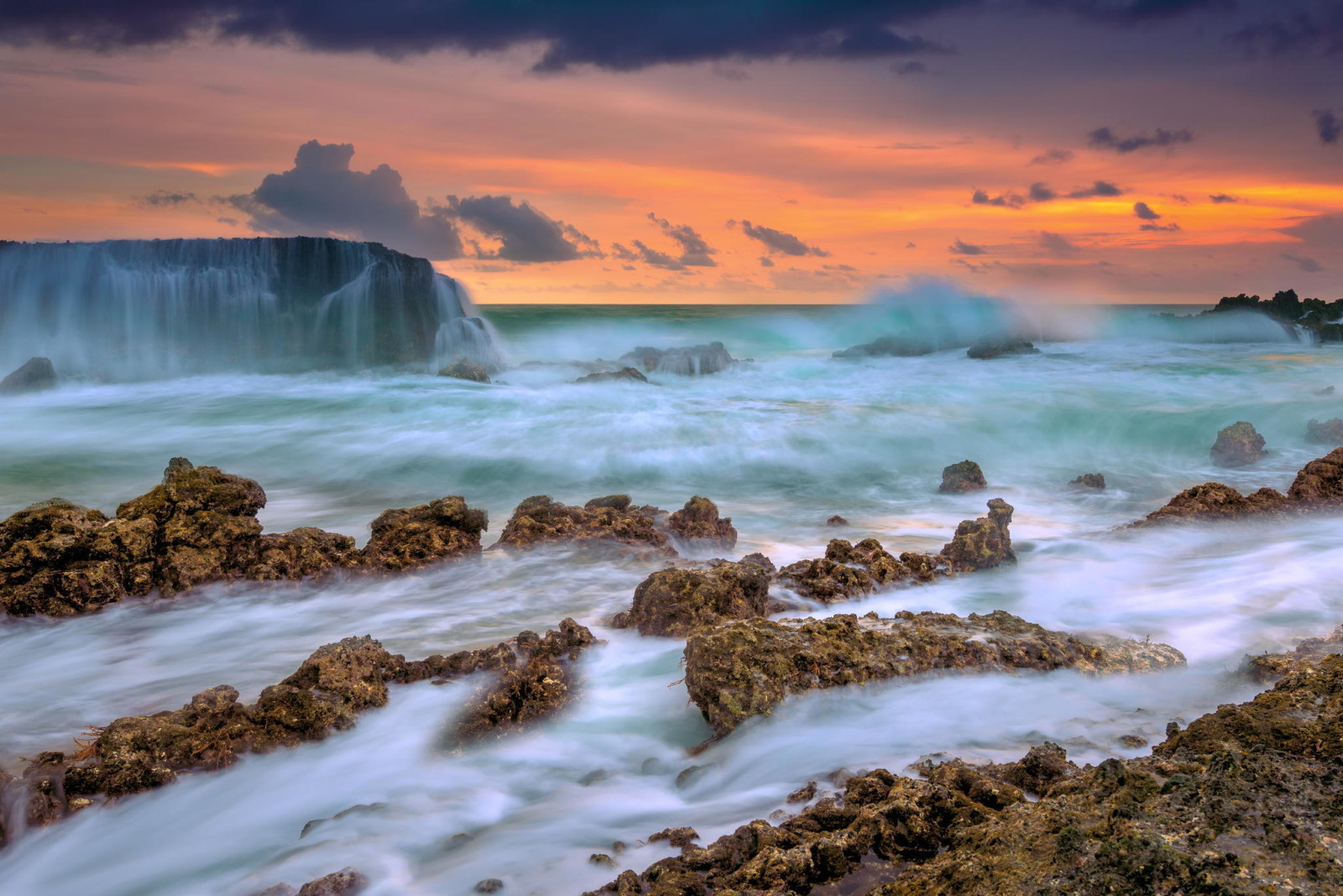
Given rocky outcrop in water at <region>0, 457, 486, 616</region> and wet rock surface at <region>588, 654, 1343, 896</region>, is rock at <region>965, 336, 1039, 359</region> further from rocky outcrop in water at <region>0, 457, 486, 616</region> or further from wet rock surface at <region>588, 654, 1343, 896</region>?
wet rock surface at <region>588, 654, 1343, 896</region>

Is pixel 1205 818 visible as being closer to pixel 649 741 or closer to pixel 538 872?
pixel 538 872

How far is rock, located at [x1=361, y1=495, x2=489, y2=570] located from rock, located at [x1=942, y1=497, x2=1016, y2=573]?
4.15 meters

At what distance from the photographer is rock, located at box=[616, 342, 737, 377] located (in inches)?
1183

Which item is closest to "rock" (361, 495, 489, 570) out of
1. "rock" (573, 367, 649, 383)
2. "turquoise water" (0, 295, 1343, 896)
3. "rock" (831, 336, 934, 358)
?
"turquoise water" (0, 295, 1343, 896)

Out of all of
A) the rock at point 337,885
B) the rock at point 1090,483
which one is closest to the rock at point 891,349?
the rock at point 1090,483

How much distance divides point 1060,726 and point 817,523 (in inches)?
236

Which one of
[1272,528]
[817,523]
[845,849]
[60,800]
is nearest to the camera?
[845,849]

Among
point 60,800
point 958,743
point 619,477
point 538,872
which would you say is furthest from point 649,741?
point 619,477

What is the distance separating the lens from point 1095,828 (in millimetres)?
1811

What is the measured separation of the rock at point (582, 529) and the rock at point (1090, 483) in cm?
687

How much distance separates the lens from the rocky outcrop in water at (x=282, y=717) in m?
3.62

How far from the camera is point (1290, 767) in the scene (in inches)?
76.5

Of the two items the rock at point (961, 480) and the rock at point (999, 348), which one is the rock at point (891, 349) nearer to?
the rock at point (999, 348)

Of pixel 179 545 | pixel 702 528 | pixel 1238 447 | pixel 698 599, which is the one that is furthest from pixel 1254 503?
pixel 179 545
